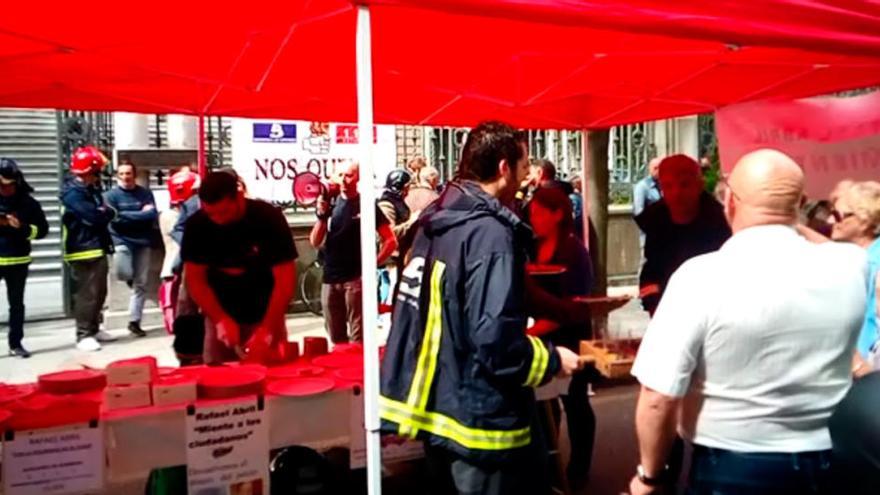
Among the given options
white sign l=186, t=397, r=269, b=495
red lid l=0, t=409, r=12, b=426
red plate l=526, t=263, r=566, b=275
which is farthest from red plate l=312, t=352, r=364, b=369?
red lid l=0, t=409, r=12, b=426

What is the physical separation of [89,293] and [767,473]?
6638mm

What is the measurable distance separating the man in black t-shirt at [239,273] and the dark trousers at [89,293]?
144 inches

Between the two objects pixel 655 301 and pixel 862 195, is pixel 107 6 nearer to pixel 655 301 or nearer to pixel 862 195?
pixel 655 301

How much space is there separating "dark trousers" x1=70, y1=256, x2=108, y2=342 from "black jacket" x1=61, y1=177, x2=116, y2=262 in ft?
0.25

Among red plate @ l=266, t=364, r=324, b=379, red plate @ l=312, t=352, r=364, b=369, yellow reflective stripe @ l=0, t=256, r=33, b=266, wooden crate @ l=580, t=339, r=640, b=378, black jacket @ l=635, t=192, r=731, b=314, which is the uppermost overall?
black jacket @ l=635, t=192, r=731, b=314

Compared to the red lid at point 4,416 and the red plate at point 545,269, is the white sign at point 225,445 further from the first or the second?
the red plate at point 545,269

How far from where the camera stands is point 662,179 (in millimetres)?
3900

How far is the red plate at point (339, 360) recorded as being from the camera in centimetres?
365

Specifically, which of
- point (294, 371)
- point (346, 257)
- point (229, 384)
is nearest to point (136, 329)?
point (346, 257)

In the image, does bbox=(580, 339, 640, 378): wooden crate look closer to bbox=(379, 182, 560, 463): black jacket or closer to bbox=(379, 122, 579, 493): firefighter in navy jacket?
bbox=(379, 122, 579, 493): firefighter in navy jacket

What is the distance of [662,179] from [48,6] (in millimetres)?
2703

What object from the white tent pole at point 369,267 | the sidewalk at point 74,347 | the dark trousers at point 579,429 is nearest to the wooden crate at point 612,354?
the white tent pole at point 369,267

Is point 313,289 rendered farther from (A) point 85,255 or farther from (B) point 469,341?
(B) point 469,341

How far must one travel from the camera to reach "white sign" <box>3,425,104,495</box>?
282 cm
